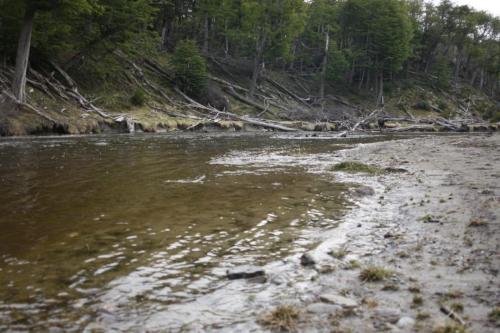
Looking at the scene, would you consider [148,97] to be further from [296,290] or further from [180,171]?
[296,290]

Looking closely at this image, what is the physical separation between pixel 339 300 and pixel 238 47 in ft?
207

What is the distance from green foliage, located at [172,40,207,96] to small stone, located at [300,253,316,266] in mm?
37112

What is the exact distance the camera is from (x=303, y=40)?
75375mm

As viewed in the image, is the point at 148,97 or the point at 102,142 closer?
the point at 102,142

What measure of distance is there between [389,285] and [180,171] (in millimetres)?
9515

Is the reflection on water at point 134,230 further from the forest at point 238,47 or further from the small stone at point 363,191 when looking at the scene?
the forest at point 238,47

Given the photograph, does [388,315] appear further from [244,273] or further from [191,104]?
[191,104]

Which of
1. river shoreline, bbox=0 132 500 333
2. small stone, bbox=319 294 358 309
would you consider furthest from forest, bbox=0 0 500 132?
small stone, bbox=319 294 358 309

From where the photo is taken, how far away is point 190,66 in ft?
135

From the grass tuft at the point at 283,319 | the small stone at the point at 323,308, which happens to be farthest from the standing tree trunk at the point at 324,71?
the grass tuft at the point at 283,319

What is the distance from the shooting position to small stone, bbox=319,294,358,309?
4.23 m

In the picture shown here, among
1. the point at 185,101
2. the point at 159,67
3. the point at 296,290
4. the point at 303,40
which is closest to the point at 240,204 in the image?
the point at 296,290

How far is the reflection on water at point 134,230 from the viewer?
4438 millimetres

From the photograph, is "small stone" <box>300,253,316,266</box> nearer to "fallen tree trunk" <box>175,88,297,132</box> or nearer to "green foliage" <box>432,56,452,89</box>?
"fallen tree trunk" <box>175,88,297,132</box>
